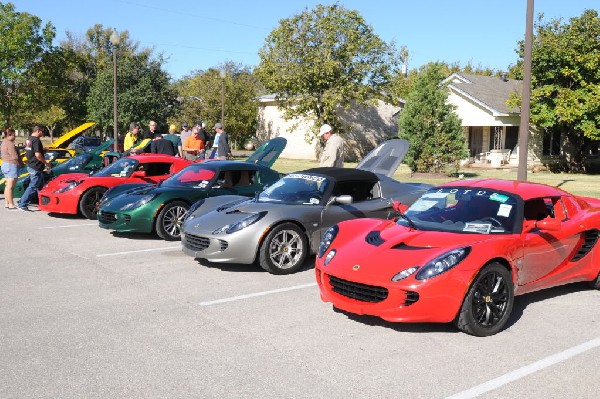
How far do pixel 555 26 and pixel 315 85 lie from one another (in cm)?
1183

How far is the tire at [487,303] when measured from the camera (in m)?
5.07

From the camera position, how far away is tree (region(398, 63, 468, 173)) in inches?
943

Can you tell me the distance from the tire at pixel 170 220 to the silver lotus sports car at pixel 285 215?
1.12 metres

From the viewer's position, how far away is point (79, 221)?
39.4 feet

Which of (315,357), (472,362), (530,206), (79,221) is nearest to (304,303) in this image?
(315,357)

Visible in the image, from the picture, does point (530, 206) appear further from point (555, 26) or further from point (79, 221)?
point (555, 26)

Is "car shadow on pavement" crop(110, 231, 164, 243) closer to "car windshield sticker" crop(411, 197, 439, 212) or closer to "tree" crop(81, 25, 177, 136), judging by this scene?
"car windshield sticker" crop(411, 197, 439, 212)

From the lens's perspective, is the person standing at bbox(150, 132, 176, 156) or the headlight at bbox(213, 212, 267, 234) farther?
the person standing at bbox(150, 132, 176, 156)

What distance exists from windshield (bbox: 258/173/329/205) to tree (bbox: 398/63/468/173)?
53.8 feet

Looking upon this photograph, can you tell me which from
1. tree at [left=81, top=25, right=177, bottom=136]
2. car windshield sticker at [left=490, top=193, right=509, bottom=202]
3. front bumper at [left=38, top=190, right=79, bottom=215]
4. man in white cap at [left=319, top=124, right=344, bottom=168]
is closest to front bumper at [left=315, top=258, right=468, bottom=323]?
car windshield sticker at [left=490, top=193, right=509, bottom=202]

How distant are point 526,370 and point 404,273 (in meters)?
1.18

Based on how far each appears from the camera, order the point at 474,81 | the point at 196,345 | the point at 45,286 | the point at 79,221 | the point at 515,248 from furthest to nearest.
Answer: the point at 474,81 < the point at 79,221 < the point at 45,286 < the point at 515,248 < the point at 196,345

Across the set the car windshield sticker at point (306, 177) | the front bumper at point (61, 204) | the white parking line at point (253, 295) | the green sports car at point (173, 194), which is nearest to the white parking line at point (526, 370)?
the white parking line at point (253, 295)

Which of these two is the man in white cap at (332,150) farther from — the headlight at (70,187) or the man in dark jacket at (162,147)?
the headlight at (70,187)
